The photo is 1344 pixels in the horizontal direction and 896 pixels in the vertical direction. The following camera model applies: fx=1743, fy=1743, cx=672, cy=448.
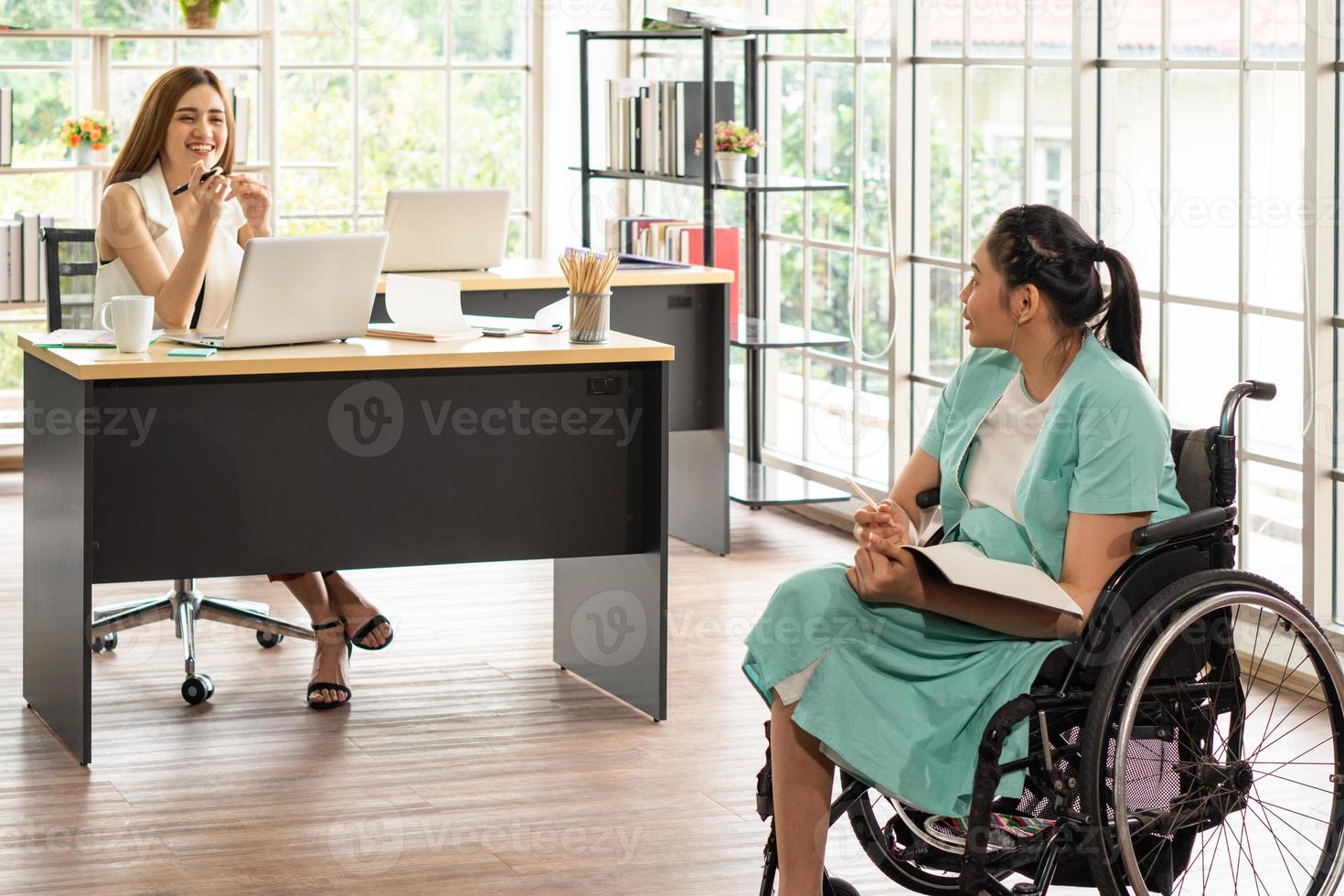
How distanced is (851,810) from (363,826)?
1.06 m

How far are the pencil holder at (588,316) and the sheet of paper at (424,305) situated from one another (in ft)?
0.78

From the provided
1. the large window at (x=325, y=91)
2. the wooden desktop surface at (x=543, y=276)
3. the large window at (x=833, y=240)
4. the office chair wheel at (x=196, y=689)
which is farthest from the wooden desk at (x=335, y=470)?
the large window at (x=325, y=91)

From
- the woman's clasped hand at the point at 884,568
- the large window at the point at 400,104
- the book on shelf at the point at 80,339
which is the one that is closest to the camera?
the woman's clasped hand at the point at 884,568

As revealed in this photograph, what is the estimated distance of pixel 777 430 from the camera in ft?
20.8

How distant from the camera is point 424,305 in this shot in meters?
3.66

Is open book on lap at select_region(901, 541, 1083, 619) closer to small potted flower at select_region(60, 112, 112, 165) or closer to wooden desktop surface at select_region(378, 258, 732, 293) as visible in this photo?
wooden desktop surface at select_region(378, 258, 732, 293)

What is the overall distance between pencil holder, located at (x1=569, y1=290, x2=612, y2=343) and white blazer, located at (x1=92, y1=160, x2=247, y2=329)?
2.70ft

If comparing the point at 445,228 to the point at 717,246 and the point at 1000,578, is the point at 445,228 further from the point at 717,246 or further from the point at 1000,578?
the point at 1000,578

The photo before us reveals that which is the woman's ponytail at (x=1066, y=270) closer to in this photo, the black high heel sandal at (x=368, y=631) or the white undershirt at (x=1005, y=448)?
the white undershirt at (x=1005, y=448)

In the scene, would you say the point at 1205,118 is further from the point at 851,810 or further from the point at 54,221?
the point at 54,221

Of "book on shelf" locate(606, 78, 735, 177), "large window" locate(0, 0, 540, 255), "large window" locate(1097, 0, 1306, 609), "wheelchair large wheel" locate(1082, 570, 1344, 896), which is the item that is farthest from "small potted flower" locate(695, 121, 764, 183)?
"wheelchair large wheel" locate(1082, 570, 1344, 896)

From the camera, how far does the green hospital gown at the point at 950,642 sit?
7.48ft

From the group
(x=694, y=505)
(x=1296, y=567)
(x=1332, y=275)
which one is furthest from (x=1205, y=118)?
(x=694, y=505)

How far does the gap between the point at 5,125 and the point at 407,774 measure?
3.73 metres
